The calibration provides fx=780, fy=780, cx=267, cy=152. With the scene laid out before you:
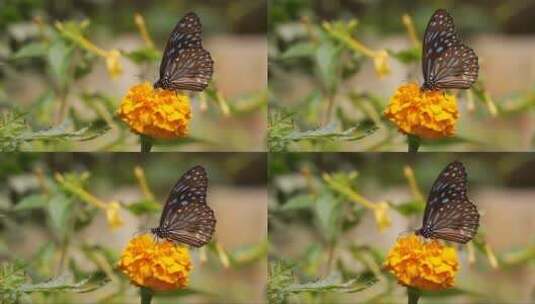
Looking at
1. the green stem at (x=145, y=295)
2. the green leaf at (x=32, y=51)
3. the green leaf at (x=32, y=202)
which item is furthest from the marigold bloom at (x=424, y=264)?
the green leaf at (x=32, y=51)

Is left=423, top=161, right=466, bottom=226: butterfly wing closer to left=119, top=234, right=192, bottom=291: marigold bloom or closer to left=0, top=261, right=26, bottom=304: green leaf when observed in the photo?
left=119, top=234, right=192, bottom=291: marigold bloom

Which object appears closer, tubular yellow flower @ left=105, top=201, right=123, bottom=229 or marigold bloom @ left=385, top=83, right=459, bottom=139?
marigold bloom @ left=385, top=83, right=459, bottom=139

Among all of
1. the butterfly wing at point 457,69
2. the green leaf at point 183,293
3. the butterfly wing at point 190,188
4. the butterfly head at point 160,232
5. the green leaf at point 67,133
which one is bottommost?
the green leaf at point 183,293

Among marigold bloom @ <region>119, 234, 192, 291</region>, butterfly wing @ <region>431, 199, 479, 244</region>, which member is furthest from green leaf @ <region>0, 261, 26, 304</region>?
butterfly wing @ <region>431, 199, 479, 244</region>

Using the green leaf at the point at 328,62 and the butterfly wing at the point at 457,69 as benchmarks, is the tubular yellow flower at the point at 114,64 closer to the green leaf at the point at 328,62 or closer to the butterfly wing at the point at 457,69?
the green leaf at the point at 328,62

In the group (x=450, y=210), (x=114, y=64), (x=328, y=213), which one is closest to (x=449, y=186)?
(x=450, y=210)
